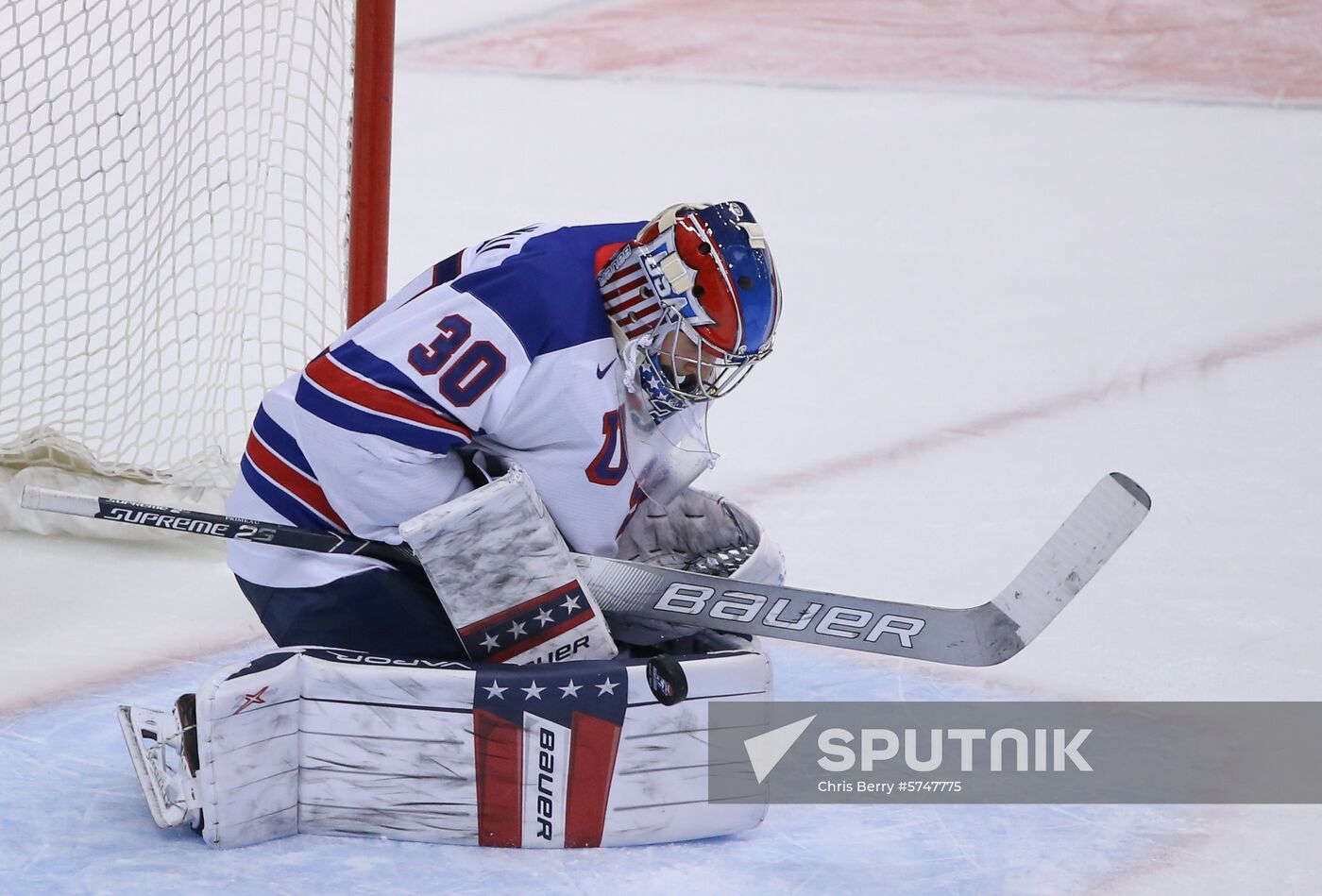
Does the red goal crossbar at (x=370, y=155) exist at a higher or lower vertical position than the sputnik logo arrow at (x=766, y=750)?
higher

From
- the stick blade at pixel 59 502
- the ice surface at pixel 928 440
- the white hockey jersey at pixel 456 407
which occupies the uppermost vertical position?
the white hockey jersey at pixel 456 407

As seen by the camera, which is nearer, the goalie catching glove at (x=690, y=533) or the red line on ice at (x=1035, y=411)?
the goalie catching glove at (x=690, y=533)

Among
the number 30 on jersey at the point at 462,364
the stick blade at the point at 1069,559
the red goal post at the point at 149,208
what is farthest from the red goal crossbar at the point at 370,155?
the stick blade at the point at 1069,559

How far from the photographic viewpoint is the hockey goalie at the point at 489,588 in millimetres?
2111

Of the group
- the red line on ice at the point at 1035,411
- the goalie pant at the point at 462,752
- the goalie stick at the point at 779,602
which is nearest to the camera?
the goalie pant at the point at 462,752

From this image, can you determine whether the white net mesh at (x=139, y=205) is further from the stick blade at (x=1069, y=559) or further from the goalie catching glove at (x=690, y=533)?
the stick blade at (x=1069, y=559)

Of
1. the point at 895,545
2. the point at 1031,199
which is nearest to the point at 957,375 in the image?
the point at 895,545

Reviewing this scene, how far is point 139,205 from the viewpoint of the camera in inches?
130

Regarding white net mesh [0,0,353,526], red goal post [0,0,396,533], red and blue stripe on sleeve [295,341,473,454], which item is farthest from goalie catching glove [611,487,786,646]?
white net mesh [0,0,353,526]

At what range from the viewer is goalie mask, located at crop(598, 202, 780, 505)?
2131 millimetres

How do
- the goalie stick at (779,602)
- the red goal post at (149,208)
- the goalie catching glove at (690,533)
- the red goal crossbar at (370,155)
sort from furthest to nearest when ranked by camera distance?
the red goal post at (149,208), the red goal crossbar at (370,155), the goalie catching glove at (690,533), the goalie stick at (779,602)

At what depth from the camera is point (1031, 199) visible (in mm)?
5348

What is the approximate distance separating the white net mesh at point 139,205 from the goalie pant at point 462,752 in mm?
1126

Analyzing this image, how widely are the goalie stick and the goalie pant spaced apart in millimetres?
118
